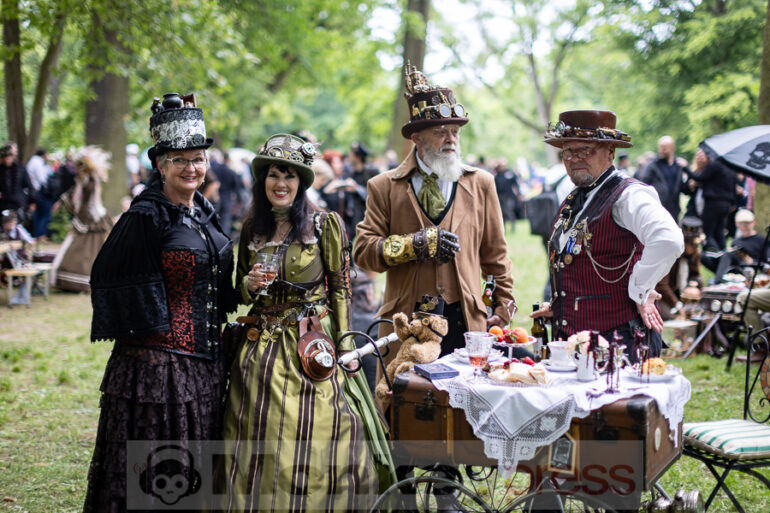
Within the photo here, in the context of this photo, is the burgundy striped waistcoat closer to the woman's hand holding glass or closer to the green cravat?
the green cravat

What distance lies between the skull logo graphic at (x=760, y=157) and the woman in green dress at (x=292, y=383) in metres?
3.30

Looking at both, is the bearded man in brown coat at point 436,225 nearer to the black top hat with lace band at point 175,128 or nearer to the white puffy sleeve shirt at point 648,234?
the white puffy sleeve shirt at point 648,234

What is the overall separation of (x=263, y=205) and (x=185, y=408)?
1.05 metres

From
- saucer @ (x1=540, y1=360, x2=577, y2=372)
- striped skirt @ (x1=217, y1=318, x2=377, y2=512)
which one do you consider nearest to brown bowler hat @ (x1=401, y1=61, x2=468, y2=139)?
striped skirt @ (x1=217, y1=318, x2=377, y2=512)

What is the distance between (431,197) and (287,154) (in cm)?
84

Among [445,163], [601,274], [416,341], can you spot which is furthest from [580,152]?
[416,341]

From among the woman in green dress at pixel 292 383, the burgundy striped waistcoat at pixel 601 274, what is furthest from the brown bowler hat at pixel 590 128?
the woman in green dress at pixel 292 383

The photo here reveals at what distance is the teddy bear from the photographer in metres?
3.39

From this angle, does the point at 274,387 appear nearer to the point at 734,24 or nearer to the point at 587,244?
the point at 587,244

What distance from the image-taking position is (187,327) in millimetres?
3371

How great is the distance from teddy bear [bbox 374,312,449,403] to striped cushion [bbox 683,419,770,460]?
1271mm

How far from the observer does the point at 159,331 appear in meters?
3.24

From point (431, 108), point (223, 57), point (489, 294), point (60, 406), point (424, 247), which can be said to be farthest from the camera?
point (223, 57)

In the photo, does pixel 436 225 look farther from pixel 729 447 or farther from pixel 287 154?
pixel 729 447
